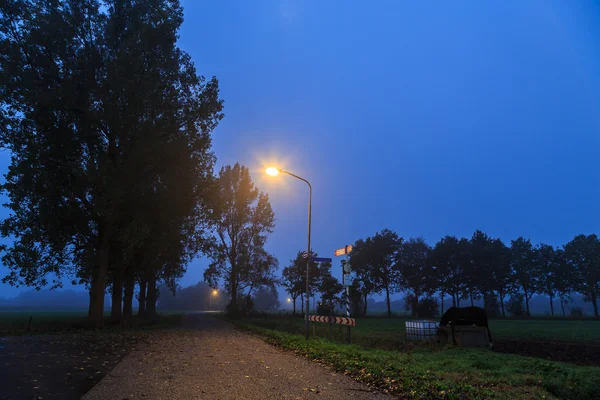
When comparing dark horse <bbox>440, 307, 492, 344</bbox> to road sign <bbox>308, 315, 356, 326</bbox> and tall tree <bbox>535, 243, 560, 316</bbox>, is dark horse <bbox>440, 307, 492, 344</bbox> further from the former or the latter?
tall tree <bbox>535, 243, 560, 316</bbox>

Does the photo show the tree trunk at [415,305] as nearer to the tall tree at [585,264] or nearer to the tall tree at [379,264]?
the tall tree at [379,264]

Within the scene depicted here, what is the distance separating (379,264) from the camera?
228 ft

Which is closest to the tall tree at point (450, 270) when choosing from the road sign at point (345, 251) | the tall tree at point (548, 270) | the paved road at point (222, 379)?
the tall tree at point (548, 270)

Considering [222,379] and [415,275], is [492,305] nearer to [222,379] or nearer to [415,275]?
[415,275]

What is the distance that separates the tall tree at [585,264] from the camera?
62.2 metres

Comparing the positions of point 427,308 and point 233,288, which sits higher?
point 233,288

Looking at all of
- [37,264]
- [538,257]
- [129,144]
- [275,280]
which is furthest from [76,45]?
[538,257]

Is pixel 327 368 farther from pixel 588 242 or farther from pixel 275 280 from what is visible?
pixel 588 242

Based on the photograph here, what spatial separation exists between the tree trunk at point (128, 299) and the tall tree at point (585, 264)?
70.6 metres

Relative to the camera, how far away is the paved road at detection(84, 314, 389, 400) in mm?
7566

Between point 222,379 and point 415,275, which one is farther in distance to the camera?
point 415,275

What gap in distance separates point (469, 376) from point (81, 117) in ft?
80.5

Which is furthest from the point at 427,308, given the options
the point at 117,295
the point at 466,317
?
the point at 117,295

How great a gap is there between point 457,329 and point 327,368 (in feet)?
32.7
